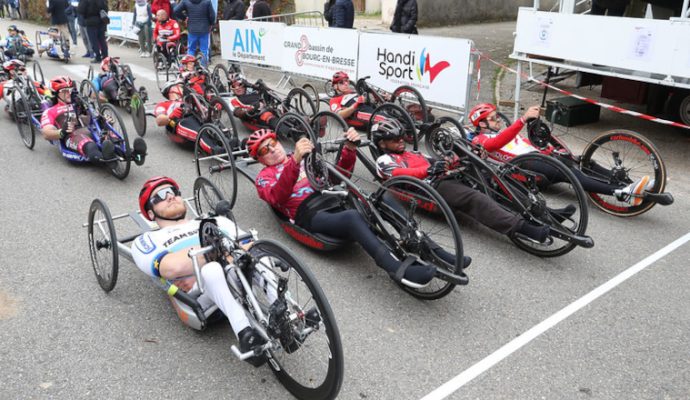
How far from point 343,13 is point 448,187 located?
280 inches

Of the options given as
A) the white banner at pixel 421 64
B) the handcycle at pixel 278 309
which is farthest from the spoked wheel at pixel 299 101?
the handcycle at pixel 278 309

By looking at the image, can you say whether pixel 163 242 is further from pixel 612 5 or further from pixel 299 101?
pixel 612 5

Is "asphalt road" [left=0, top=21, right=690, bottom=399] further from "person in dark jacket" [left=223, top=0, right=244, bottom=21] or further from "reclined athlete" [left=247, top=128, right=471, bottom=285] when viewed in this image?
"person in dark jacket" [left=223, top=0, right=244, bottom=21]

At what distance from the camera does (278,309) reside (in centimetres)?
276

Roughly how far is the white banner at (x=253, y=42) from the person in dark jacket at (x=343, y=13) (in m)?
1.12

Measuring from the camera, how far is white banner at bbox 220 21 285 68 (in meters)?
11.3

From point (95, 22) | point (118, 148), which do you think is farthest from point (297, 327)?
point (95, 22)

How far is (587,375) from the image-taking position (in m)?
3.12

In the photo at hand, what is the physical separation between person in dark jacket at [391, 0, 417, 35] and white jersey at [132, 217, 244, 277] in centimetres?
790

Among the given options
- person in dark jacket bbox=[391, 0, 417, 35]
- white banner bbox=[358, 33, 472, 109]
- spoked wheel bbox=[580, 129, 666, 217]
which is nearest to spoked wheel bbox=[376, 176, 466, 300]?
spoked wheel bbox=[580, 129, 666, 217]

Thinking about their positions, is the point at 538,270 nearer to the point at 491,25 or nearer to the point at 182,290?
the point at 182,290

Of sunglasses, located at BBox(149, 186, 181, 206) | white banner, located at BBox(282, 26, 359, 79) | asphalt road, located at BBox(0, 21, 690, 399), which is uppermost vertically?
white banner, located at BBox(282, 26, 359, 79)

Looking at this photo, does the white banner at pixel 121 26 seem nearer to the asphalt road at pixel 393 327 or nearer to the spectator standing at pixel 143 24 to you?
the spectator standing at pixel 143 24

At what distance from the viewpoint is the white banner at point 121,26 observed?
702 inches
